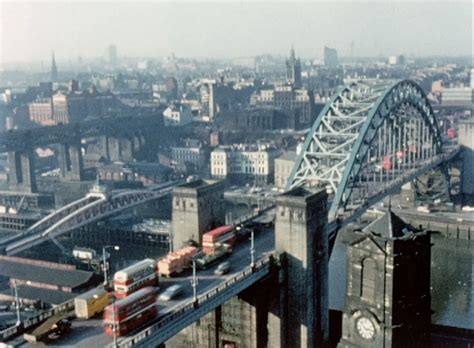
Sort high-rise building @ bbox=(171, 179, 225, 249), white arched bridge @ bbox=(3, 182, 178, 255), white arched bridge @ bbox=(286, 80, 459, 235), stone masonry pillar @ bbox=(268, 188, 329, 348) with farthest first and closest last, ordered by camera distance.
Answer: white arched bridge @ bbox=(3, 182, 178, 255), white arched bridge @ bbox=(286, 80, 459, 235), high-rise building @ bbox=(171, 179, 225, 249), stone masonry pillar @ bbox=(268, 188, 329, 348)

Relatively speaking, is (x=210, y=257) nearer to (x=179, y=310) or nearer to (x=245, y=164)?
(x=179, y=310)

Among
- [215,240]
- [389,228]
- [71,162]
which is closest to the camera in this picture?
[389,228]

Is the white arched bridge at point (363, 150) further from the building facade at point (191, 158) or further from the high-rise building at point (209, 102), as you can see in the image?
the high-rise building at point (209, 102)

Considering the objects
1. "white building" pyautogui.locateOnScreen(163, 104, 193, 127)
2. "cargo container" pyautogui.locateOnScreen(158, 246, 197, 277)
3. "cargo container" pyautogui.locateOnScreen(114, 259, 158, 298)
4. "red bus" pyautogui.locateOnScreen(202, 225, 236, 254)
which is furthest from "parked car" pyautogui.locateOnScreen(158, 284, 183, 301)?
"white building" pyautogui.locateOnScreen(163, 104, 193, 127)

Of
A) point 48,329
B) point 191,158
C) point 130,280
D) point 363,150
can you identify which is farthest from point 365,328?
point 191,158

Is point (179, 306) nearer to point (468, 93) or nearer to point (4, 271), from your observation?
point (4, 271)

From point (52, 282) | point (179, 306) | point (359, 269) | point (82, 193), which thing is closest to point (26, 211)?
point (82, 193)

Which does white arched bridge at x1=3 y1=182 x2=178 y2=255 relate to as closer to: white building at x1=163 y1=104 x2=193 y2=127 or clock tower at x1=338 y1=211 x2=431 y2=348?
clock tower at x1=338 y1=211 x2=431 y2=348
